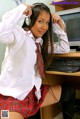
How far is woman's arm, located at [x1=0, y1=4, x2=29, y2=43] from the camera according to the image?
1.18m

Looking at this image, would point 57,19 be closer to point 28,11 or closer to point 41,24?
point 41,24

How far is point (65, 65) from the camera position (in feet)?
4.86

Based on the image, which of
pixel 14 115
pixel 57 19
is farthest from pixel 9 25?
pixel 14 115

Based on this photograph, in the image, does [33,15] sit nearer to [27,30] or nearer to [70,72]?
[27,30]

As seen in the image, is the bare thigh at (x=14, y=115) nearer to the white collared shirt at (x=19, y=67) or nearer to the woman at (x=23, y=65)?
the woman at (x=23, y=65)

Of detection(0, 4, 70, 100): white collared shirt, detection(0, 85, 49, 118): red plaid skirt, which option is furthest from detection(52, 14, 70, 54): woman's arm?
detection(0, 85, 49, 118): red plaid skirt

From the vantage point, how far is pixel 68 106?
173 centimetres

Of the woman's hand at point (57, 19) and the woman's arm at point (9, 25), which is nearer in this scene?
the woman's arm at point (9, 25)

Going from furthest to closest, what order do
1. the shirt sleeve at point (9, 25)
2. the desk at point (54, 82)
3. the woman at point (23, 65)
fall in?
the desk at point (54, 82)
the woman at point (23, 65)
the shirt sleeve at point (9, 25)

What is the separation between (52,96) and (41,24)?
582 mm

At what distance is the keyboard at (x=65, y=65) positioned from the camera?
1412 mm

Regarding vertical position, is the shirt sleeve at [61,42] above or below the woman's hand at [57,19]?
below

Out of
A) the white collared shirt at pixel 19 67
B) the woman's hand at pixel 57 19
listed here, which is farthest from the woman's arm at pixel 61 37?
the white collared shirt at pixel 19 67

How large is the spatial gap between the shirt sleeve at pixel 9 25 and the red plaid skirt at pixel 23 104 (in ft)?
1.35
